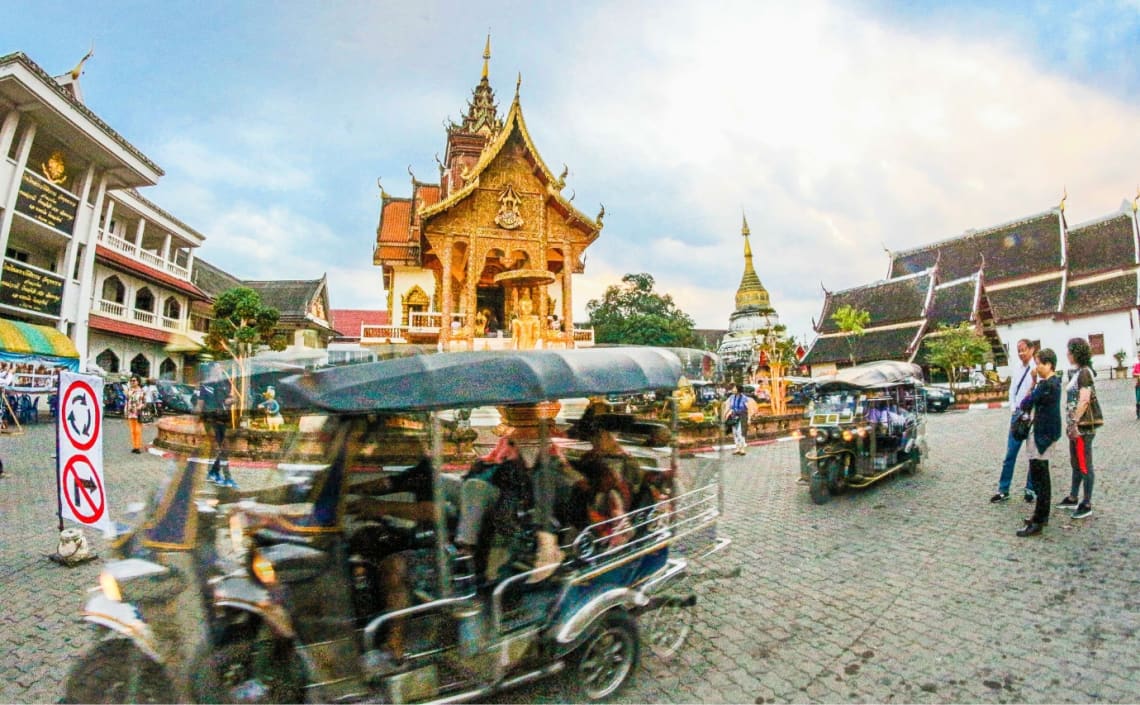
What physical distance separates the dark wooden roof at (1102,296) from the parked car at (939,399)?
15.8 metres

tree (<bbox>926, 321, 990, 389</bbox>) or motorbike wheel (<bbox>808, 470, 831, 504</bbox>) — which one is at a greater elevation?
tree (<bbox>926, 321, 990, 389</bbox>)

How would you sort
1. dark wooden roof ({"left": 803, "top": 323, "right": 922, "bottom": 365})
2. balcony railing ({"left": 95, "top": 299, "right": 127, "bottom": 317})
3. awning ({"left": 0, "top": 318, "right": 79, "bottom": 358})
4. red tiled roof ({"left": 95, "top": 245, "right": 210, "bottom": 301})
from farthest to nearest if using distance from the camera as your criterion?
dark wooden roof ({"left": 803, "top": 323, "right": 922, "bottom": 365}), red tiled roof ({"left": 95, "top": 245, "right": 210, "bottom": 301}), balcony railing ({"left": 95, "top": 299, "right": 127, "bottom": 317}), awning ({"left": 0, "top": 318, "right": 79, "bottom": 358})

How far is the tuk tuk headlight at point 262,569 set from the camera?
2.38 m

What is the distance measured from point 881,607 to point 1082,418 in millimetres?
3166

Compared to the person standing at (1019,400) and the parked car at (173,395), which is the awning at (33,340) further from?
the person standing at (1019,400)

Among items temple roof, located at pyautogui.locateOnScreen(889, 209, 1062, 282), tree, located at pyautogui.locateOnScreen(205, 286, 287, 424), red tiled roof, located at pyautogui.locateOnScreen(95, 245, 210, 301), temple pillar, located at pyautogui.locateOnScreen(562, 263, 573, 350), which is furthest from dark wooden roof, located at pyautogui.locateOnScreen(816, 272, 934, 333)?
red tiled roof, located at pyautogui.locateOnScreen(95, 245, 210, 301)

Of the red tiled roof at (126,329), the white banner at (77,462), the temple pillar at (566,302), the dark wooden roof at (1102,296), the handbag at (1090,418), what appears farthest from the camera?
the dark wooden roof at (1102,296)

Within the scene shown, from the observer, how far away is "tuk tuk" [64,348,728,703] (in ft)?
7.66

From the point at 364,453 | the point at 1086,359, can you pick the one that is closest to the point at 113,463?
the point at 364,453

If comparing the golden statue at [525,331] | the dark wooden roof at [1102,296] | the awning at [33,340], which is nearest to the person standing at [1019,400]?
the golden statue at [525,331]

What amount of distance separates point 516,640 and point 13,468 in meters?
10.8

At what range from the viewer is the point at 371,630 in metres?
2.34

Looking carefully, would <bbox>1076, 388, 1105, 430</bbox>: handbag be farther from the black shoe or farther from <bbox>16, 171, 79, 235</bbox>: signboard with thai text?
<bbox>16, 171, 79, 235</bbox>: signboard with thai text

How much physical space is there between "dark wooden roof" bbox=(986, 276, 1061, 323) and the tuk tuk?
120 feet
